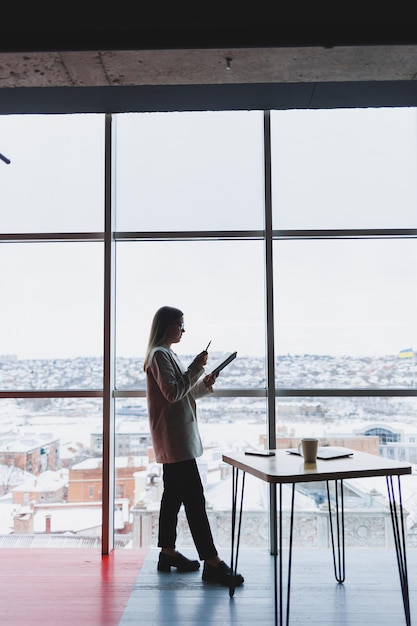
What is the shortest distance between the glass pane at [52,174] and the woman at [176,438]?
1.01 metres

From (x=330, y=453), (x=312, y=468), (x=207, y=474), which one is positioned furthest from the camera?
(x=207, y=474)

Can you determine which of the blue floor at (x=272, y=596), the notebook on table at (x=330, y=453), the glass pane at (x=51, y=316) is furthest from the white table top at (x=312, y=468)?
the glass pane at (x=51, y=316)

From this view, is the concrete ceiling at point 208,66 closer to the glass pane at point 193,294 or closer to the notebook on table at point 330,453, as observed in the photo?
the glass pane at point 193,294

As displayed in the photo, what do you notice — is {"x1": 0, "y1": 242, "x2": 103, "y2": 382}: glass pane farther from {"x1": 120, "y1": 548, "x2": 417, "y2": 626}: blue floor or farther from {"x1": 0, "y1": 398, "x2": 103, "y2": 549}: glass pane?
{"x1": 120, "y1": 548, "x2": 417, "y2": 626}: blue floor

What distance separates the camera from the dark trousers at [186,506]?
3111 millimetres

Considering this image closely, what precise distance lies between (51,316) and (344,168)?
7.26 feet

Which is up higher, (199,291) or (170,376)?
(199,291)

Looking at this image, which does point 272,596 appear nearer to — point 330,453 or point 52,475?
point 330,453

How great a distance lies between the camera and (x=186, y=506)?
10.4 ft

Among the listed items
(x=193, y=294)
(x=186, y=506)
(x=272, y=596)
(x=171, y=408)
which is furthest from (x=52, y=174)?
(x=272, y=596)

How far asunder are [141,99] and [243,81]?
2.36 feet

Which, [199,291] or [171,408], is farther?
[199,291]

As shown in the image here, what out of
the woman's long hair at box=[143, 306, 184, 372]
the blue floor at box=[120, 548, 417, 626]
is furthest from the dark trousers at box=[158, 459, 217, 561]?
Answer: the woman's long hair at box=[143, 306, 184, 372]

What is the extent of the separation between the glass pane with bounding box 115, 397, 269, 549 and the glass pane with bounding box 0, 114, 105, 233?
138 centimetres
